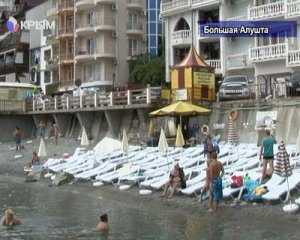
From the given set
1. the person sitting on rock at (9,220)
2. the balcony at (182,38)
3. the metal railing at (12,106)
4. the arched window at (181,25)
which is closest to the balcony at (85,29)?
the metal railing at (12,106)

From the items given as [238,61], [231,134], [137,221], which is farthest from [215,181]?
[238,61]

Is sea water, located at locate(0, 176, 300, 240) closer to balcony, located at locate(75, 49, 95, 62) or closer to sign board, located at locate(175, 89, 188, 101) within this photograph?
sign board, located at locate(175, 89, 188, 101)

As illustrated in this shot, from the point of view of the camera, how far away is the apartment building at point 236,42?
142ft

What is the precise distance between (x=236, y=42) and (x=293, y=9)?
30.6 feet

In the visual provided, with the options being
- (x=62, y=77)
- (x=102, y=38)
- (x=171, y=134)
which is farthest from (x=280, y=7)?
(x=62, y=77)

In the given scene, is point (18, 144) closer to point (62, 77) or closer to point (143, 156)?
point (143, 156)

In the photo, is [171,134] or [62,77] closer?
[171,134]

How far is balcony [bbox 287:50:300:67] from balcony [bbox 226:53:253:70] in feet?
24.7

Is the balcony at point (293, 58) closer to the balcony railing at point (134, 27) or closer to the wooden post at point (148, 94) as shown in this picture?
the wooden post at point (148, 94)

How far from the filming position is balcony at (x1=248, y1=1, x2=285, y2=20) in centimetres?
4450

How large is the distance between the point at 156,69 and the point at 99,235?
48219 mm

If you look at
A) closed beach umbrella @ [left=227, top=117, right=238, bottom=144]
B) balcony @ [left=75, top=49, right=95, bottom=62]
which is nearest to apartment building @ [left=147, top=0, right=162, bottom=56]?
balcony @ [left=75, top=49, right=95, bottom=62]

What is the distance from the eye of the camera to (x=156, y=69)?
216 feet

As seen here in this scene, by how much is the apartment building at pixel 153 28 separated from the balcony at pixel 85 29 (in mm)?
6113
